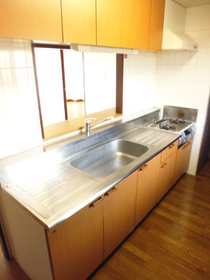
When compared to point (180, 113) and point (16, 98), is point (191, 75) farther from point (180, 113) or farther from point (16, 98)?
point (16, 98)

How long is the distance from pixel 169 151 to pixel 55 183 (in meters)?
1.35

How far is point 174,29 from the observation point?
240 centimetres

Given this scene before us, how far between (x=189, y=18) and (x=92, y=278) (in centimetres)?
304

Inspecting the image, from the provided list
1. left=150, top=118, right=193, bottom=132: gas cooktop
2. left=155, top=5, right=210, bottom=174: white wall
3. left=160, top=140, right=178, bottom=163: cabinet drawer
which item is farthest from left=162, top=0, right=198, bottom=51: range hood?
left=160, top=140, right=178, bottom=163: cabinet drawer

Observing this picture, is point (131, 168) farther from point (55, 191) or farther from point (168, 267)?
point (168, 267)

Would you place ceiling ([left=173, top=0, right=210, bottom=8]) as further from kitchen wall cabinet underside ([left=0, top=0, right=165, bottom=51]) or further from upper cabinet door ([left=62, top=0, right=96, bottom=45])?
upper cabinet door ([left=62, top=0, right=96, bottom=45])

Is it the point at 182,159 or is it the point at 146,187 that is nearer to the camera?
the point at 146,187

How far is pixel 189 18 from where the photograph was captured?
2.53m

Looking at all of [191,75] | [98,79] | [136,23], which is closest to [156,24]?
[136,23]

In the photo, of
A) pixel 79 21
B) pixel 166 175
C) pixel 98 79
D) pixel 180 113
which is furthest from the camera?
pixel 98 79

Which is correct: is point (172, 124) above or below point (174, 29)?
below

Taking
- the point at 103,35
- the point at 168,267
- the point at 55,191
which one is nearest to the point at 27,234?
the point at 55,191

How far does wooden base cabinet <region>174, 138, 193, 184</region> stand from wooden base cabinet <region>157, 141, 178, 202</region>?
→ 142mm

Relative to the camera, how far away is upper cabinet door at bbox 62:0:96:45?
1.20 meters
